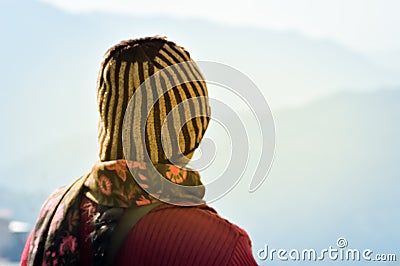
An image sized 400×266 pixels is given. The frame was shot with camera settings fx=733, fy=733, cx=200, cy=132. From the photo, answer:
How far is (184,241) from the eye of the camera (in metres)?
0.82

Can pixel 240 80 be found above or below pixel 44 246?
above

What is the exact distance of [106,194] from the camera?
2.80 ft

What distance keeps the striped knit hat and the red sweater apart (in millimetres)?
76

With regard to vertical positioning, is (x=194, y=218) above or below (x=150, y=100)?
below

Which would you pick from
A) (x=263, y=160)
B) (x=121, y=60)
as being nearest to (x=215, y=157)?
(x=263, y=160)

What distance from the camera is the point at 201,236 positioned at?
2.69 feet

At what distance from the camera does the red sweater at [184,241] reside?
2.67 ft

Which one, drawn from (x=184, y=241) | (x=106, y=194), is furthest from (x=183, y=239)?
(x=106, y=194)

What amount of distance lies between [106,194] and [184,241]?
0.11 meters

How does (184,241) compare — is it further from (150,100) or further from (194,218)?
(150,100)

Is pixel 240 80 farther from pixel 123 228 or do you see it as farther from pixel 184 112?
pixel 123 228

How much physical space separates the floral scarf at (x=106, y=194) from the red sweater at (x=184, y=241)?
2 centimetres

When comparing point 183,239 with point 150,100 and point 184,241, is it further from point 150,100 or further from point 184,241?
point 150,100

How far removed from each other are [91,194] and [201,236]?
15cm
